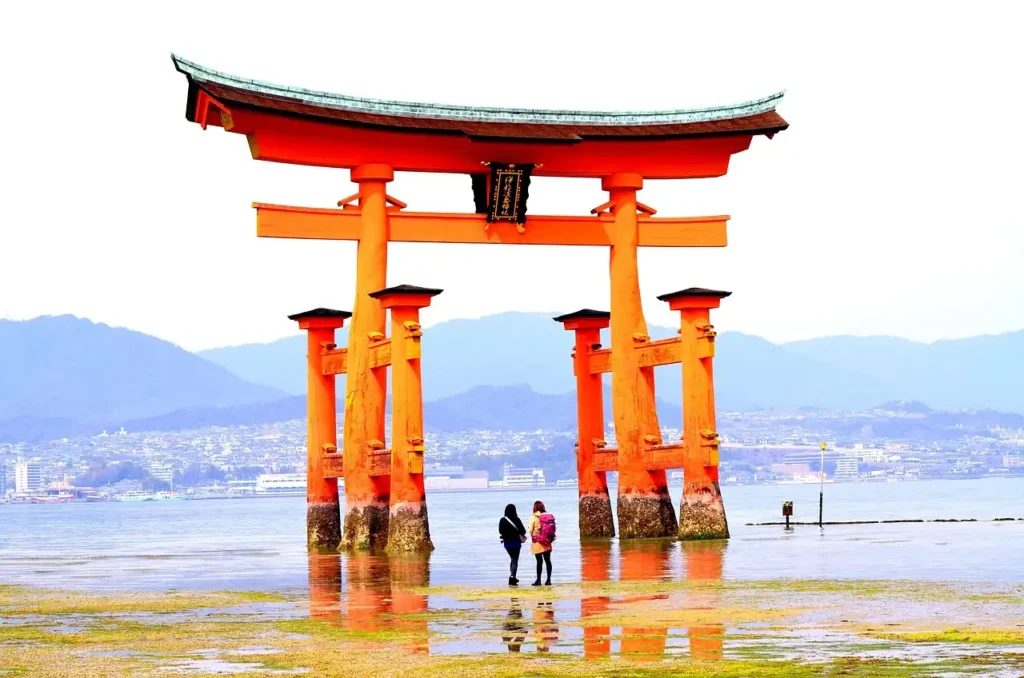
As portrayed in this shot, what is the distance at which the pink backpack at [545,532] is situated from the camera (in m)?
25.2

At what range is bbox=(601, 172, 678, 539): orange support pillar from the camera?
124 ft

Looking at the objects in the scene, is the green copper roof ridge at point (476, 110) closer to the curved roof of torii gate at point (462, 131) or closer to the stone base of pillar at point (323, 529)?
the curved roof of torii gate at point (462, 131)

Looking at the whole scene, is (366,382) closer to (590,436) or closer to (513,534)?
(590,436)

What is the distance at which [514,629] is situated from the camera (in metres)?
18.1

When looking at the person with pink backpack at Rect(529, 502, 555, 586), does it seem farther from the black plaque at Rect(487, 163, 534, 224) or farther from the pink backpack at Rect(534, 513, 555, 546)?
the black plaque at Rect(487, 163, 534, 224)

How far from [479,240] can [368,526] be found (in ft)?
22.9

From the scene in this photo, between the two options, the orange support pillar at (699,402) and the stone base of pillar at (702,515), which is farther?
the stone base of pillar at (702,515)

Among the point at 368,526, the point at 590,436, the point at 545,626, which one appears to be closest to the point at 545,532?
the point at 545,626

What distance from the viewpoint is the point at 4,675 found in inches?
580

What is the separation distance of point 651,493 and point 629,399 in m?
2.25

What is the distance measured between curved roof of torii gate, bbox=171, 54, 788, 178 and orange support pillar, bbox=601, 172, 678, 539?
3.35 ft

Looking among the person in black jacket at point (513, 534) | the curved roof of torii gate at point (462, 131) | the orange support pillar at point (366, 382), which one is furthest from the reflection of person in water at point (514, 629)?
the curved roof of torii gate at point (462, 131)

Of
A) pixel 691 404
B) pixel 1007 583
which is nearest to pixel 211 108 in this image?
pixel 691 404

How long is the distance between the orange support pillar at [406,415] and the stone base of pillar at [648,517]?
638 centimetres
